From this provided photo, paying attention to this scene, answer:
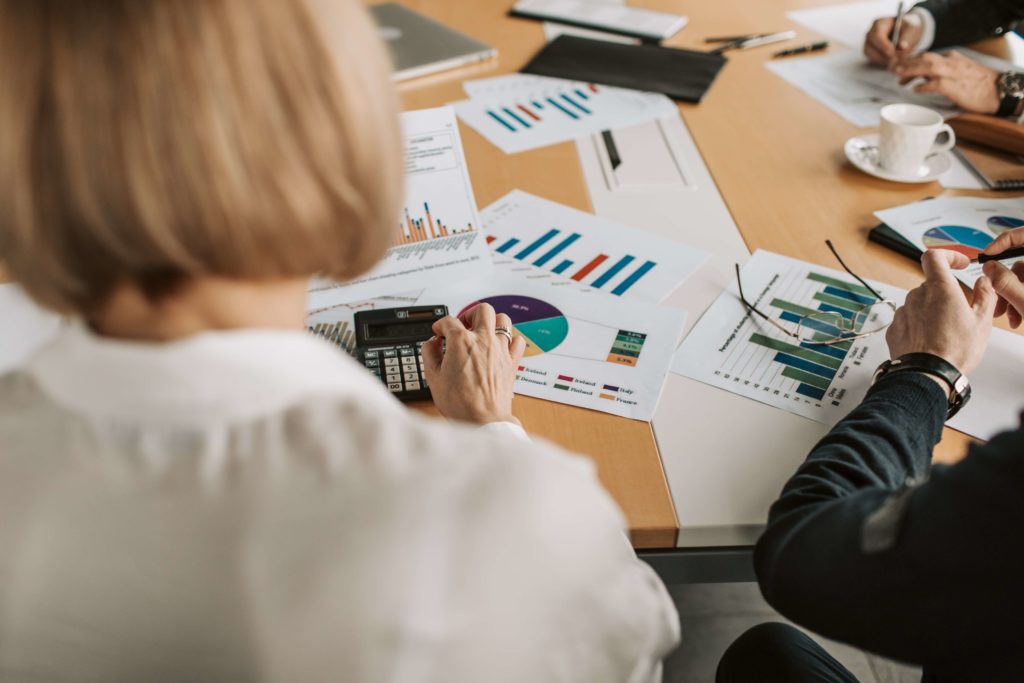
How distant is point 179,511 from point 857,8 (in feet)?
6.54

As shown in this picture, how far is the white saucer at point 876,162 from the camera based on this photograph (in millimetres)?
1400

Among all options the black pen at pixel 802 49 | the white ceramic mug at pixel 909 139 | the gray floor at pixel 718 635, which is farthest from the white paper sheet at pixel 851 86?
the gray floor at pixel 718 635

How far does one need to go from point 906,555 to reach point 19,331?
38.5 inches

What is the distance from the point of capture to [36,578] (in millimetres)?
521

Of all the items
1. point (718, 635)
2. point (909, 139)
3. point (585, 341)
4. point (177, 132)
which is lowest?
point (718, 635)

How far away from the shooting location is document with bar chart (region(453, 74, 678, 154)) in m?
1.54

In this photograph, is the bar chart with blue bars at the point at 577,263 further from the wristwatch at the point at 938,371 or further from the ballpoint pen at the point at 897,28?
the ballpoint pen at the point at 897,28

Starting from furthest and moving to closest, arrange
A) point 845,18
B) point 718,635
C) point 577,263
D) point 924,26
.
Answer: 1. point 845,18
2. point 924,26
3. point 718,635
4. point 577,263

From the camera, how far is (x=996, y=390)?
1000mm

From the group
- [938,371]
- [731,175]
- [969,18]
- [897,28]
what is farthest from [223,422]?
[969,18]

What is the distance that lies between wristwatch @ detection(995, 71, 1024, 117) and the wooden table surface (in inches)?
10.1

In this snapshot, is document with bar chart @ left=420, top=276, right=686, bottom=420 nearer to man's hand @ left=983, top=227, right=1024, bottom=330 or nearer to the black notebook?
man's hand @ left=983, top=227, right=1024, bottom=330

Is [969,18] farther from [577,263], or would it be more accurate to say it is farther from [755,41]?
[577,263]

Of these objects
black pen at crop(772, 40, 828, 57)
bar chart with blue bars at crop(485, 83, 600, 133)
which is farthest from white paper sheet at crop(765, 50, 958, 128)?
bar chart with blue bars at crop(485, 83, 600, 133)
